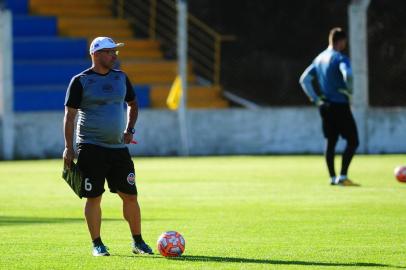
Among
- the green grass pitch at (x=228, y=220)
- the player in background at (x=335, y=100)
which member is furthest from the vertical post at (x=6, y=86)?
the player in background at (x=335, y=100)

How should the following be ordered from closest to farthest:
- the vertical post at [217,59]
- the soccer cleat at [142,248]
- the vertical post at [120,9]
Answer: the soccer cleat at [142,248] < the vertical post at [217,59] < the vertical post at [120,9]

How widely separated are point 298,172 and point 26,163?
702 centimetres

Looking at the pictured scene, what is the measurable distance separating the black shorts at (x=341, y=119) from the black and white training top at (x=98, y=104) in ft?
25.7

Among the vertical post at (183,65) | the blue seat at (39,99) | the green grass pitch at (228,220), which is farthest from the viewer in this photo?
the blue seat at (39,99)

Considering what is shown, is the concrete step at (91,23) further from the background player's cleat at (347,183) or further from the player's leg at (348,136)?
the background player's cleat at (347,183)

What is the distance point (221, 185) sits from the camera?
18.7 meters

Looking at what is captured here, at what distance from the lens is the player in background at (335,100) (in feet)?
58.3

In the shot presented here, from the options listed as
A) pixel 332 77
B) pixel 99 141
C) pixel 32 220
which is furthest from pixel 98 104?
pixel 332 77

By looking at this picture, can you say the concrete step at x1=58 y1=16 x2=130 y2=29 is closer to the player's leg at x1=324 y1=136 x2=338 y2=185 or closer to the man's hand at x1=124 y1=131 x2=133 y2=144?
the player's leg at x1=324 y1=136 x2=338 y2=185

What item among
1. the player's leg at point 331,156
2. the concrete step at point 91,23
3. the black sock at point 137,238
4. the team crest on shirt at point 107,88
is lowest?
the player's leg at point 331,156

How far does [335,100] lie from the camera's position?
18.0 meters

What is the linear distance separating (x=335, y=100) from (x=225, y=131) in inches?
431

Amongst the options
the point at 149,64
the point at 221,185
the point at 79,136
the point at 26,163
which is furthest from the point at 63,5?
the point at 79,136

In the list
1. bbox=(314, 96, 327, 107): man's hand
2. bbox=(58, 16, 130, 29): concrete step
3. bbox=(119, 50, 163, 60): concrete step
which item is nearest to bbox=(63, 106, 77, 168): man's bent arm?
bbox=(314, 96, 327, 107): man's hand
